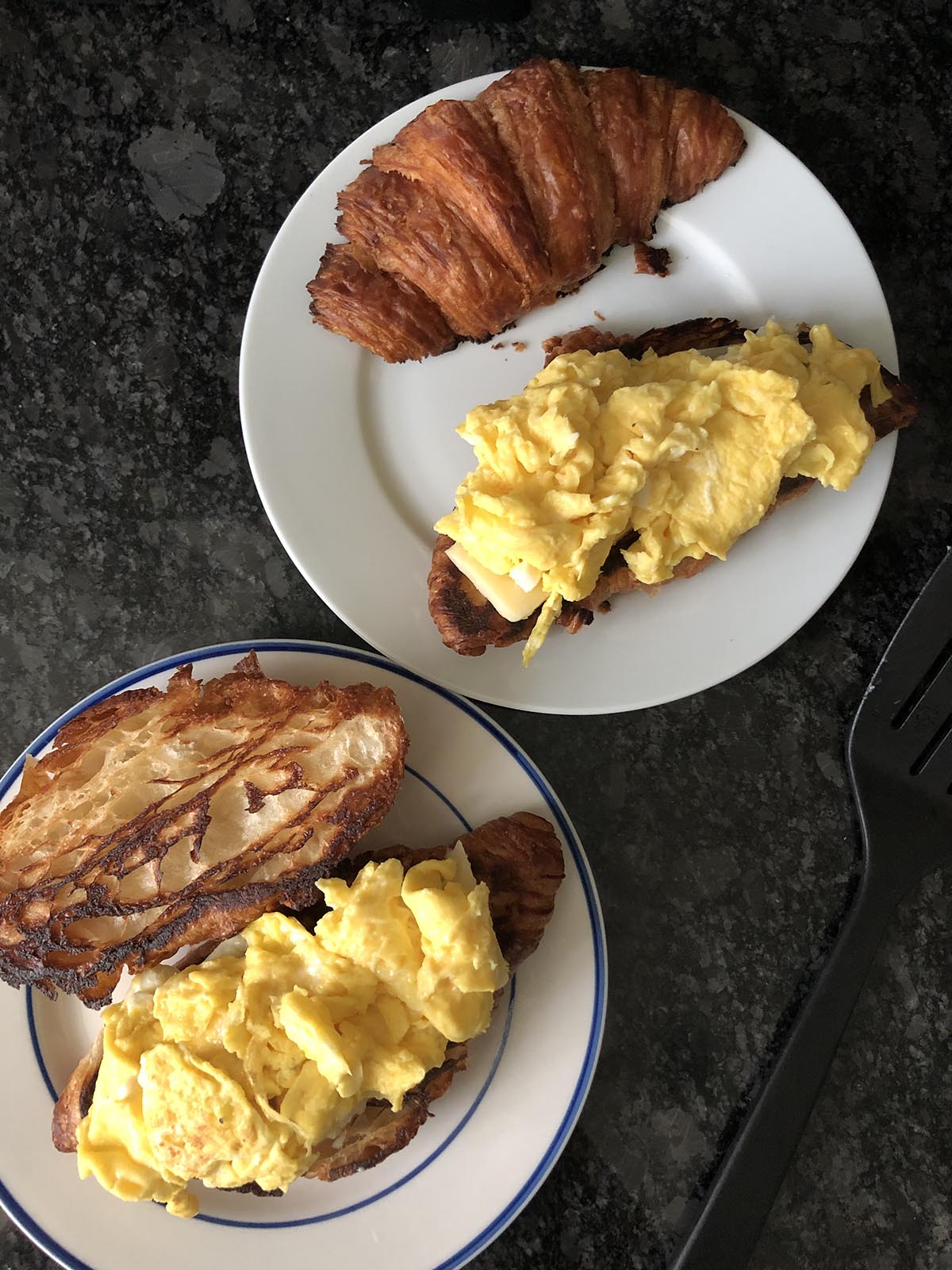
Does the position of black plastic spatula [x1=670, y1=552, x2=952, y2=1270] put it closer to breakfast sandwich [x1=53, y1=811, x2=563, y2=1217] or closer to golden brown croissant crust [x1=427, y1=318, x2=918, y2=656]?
golden brown croissant crust [x1=427, y1=318, x2=918, y2=656]

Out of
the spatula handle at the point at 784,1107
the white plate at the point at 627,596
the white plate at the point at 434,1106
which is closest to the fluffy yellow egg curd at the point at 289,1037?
the white plate at the point at 434,1106

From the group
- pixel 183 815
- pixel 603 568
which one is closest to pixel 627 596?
pixel 603 568

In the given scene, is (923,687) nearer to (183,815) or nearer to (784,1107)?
(784,1107)

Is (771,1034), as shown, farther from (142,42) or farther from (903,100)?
(142,42)

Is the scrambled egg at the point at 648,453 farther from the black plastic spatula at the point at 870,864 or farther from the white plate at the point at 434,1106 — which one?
the black plastic spatula at the point at 870,864

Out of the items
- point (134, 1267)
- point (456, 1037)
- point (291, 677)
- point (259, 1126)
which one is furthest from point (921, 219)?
point (134, 1267)

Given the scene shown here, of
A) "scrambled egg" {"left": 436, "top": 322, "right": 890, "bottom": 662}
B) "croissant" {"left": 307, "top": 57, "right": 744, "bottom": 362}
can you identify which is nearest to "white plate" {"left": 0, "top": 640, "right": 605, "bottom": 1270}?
"scrambled egg" {"left": 436, "top": 322, "right": 890, "bottom": 662}
